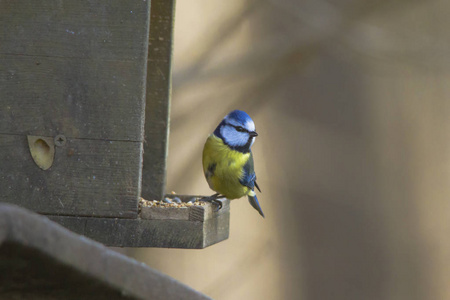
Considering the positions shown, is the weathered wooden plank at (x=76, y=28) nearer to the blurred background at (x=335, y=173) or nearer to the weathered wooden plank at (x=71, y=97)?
the weathered wooden plank at (x=71, y=97)

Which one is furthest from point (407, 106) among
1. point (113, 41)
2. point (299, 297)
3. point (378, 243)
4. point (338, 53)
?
point (113, 41)

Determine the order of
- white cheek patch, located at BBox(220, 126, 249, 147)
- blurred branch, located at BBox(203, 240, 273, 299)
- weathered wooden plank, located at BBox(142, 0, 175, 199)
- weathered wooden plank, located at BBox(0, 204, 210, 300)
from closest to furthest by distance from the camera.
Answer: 1. weathered wooden plank, located at BBox(0, 204, 210, 300)
2. weathered wooden plank, located at BBox(142, 0, 175, 199)
3. white cheek patch, located at BBox(220, 126, 249, 147)
4. blurred branch, located at BBox(203, 240, 273, 299)

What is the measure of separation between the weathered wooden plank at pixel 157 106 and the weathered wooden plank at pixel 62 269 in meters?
1.75

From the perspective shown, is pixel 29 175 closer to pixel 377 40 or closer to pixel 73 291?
pixel 73 291

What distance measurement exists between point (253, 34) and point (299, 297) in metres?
2.19

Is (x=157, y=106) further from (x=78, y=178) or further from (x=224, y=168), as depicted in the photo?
(x=78, y=178)

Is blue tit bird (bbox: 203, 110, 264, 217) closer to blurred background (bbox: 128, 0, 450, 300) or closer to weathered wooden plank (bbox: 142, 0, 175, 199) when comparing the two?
weathered wooden plank (bbox: 142, 0, 175, 199)

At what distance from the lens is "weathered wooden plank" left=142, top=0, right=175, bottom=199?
9.29 feet

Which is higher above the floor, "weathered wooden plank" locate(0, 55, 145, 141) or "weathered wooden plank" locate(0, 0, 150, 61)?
"weathered wooden plank" locate(0, 0, 150, 61)

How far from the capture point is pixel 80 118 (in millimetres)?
2109

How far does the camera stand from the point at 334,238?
18.8 feet

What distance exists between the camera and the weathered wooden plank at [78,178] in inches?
81.9

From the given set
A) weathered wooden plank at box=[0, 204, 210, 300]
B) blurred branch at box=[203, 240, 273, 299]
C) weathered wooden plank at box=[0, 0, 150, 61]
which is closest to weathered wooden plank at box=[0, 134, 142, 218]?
weathered wooden plank at box=[0, 0, 150, 61]

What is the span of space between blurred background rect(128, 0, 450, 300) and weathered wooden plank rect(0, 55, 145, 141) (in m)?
3.04
